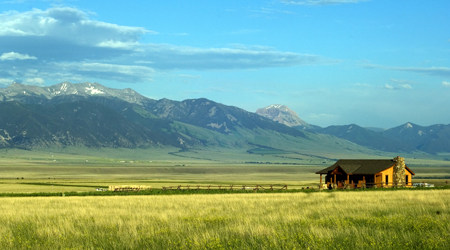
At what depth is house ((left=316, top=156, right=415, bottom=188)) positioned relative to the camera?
2867 inches

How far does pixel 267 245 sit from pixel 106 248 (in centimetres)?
509

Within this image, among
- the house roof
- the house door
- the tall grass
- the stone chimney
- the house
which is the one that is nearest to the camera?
the tall grass

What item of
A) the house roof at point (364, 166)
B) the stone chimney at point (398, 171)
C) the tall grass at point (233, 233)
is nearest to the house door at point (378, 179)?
the house roof at point (364, 166)

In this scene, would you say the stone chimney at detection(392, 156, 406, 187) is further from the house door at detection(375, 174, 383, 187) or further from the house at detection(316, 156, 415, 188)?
the house door at detection(375, 174, 383, 187)

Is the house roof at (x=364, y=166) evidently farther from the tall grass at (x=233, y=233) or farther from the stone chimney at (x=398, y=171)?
the tall grass at (x=233, y=233)

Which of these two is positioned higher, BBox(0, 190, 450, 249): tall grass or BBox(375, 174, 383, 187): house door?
BBox(0, 190, 450, 249): tall grass

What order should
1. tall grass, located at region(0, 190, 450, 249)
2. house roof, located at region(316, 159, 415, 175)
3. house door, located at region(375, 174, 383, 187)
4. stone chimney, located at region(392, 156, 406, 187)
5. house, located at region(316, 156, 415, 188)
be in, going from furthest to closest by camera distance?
stone chimney, located at region(392, 156, 406, 187) → house roof, located at region(316, 159, 415, 175) → house door, located at region(375, 174, 383, 187) → house, located at region(316, 156, 415, 188) → tall grass, located at region(0, 190, 450, 249)

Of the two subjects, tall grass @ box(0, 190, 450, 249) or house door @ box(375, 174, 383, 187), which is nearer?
tall grass @ box(0, 190, 450, 249)

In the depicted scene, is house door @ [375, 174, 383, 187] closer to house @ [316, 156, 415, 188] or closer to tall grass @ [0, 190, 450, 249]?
house @ [316, 156, 415, 188]

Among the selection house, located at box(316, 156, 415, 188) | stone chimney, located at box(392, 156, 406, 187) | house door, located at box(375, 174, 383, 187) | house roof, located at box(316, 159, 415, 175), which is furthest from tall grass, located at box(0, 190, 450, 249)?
stone chimney, located at box(392, 156, 406, 187)

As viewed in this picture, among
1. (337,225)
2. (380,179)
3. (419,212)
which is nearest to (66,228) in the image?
(337,225)

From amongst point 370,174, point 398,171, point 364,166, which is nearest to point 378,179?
point 370,174

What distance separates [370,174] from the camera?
7356cm

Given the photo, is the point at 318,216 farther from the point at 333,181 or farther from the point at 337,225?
the point at 333,181
